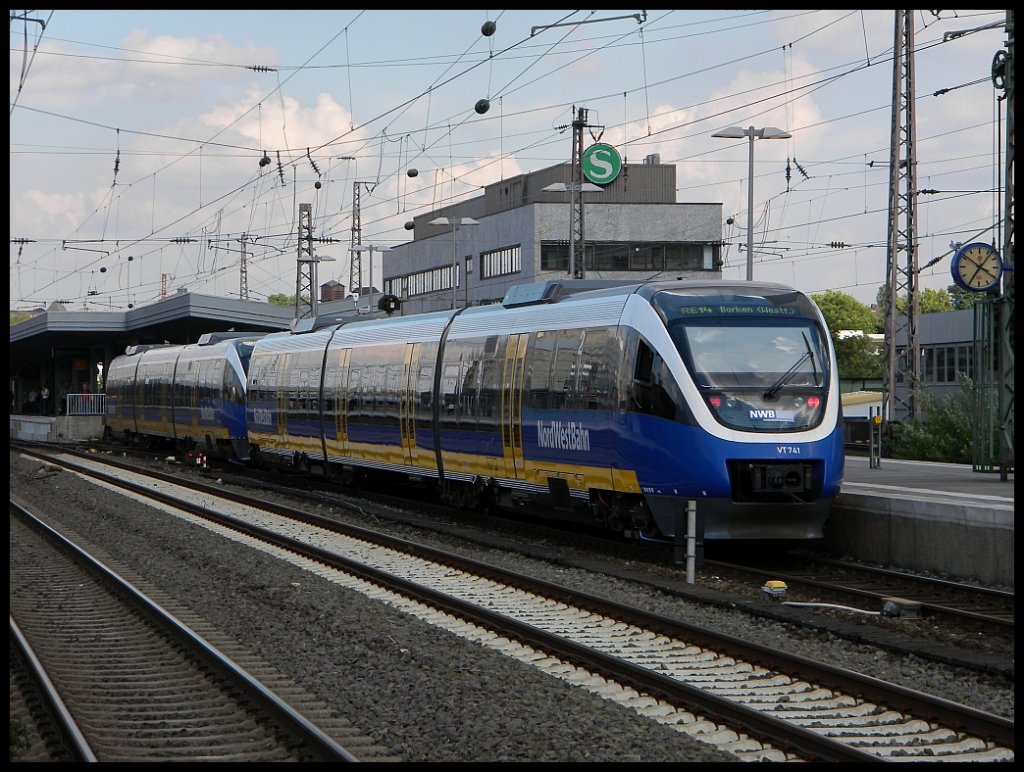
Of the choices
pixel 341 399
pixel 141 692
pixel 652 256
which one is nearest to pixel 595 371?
pixel 141 692

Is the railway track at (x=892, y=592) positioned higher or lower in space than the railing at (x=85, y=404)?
lower

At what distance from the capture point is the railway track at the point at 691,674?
303 inches

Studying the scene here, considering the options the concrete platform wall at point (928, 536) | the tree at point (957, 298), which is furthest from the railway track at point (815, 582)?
the tree at point (957, 298)

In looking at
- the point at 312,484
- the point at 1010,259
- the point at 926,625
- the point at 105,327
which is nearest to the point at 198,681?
the point at 926,625

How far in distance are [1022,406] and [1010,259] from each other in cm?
1572

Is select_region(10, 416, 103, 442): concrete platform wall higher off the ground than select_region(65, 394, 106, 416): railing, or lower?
lower

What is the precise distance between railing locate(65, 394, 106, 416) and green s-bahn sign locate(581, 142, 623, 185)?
2809 cm

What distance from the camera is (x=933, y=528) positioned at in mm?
14750

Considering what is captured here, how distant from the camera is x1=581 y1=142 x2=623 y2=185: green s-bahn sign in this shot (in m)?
45.5

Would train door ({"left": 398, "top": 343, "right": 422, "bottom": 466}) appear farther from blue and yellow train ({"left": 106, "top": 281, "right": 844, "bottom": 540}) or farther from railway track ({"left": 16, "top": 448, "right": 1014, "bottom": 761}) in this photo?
railway track ({"left": 16, "top": 448, "right": 1014, "bottom": 761})

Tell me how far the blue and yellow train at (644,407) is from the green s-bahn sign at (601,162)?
81.8 ft

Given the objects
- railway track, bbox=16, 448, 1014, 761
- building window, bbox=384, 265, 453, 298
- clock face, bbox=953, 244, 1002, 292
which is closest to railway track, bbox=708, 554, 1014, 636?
railway track, bbox=16, 448, 1014, 761

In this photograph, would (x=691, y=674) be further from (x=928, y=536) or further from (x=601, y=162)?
(x=601, y=162)

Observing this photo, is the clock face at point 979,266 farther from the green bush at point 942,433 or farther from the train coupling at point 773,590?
the train coupling at point 773,590
